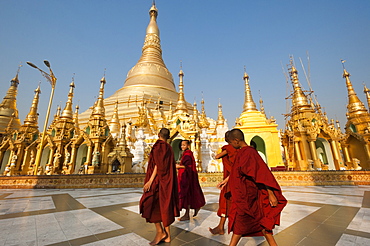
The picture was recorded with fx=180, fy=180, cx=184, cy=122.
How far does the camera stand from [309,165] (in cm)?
1281

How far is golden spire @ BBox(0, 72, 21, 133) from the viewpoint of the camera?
22359mm

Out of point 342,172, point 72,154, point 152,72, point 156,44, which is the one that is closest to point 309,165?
point 342,172

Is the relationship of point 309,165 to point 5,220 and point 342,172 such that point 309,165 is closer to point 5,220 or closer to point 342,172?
point 342,172

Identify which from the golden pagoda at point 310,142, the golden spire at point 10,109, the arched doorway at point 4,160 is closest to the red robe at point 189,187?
the golden pagoda at point 310,142

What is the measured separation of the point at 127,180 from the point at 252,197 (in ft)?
32.3

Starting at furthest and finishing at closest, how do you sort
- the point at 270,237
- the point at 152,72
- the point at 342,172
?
the point at 152,72, the point at 342,172, the point at 270,237

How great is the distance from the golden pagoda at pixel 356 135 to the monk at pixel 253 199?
51.0 ft

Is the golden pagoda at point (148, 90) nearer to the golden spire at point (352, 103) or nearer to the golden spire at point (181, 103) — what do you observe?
the golden spire at point (181, 103)

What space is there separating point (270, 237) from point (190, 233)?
4.36 ft

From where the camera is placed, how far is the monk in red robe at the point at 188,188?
153 inches

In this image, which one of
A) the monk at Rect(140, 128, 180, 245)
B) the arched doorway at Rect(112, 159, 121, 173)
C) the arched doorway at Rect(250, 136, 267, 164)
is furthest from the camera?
the arched doorway at Rect(250, 136, 267, 164)

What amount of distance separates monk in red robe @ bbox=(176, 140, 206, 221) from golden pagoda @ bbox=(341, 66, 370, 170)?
582 inches

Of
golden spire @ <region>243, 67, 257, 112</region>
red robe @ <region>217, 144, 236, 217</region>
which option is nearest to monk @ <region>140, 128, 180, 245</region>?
red robe @ <region>217, 144, 236, 217</region>

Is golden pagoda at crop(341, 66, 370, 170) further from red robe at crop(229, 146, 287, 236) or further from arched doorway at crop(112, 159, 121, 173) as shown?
arched doorway at crop(112, 159, 121, 173)
